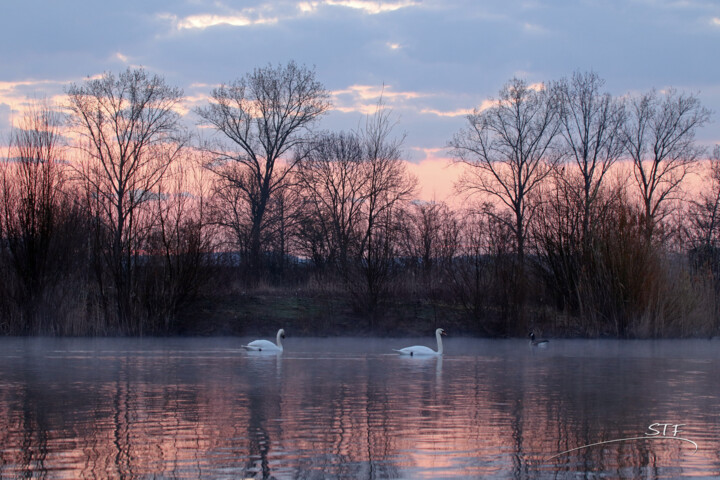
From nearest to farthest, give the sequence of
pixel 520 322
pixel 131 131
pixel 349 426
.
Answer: pixel 349 426 < pixel 520 322 < pixel 131 131

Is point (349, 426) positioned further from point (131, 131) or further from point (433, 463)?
point (131, 131)

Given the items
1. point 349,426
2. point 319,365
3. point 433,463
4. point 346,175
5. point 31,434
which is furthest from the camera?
point 346,175

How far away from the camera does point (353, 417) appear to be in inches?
375

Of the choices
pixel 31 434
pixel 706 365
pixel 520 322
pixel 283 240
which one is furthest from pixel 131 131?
pixel 31 434

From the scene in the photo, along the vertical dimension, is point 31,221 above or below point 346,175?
below

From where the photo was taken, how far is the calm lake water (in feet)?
22.7

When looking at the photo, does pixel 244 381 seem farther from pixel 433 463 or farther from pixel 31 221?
pixel 31 221

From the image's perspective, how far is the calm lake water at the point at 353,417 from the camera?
691 centimetres

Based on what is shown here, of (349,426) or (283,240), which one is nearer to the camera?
(349,426)

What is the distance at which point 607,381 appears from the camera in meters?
13.8

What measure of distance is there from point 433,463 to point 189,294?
20.8 meters

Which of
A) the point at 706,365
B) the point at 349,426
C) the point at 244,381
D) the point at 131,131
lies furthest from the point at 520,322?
the point at 131,131

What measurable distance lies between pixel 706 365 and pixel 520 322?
34.1ft

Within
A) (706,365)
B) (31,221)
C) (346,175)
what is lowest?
(706,365)
